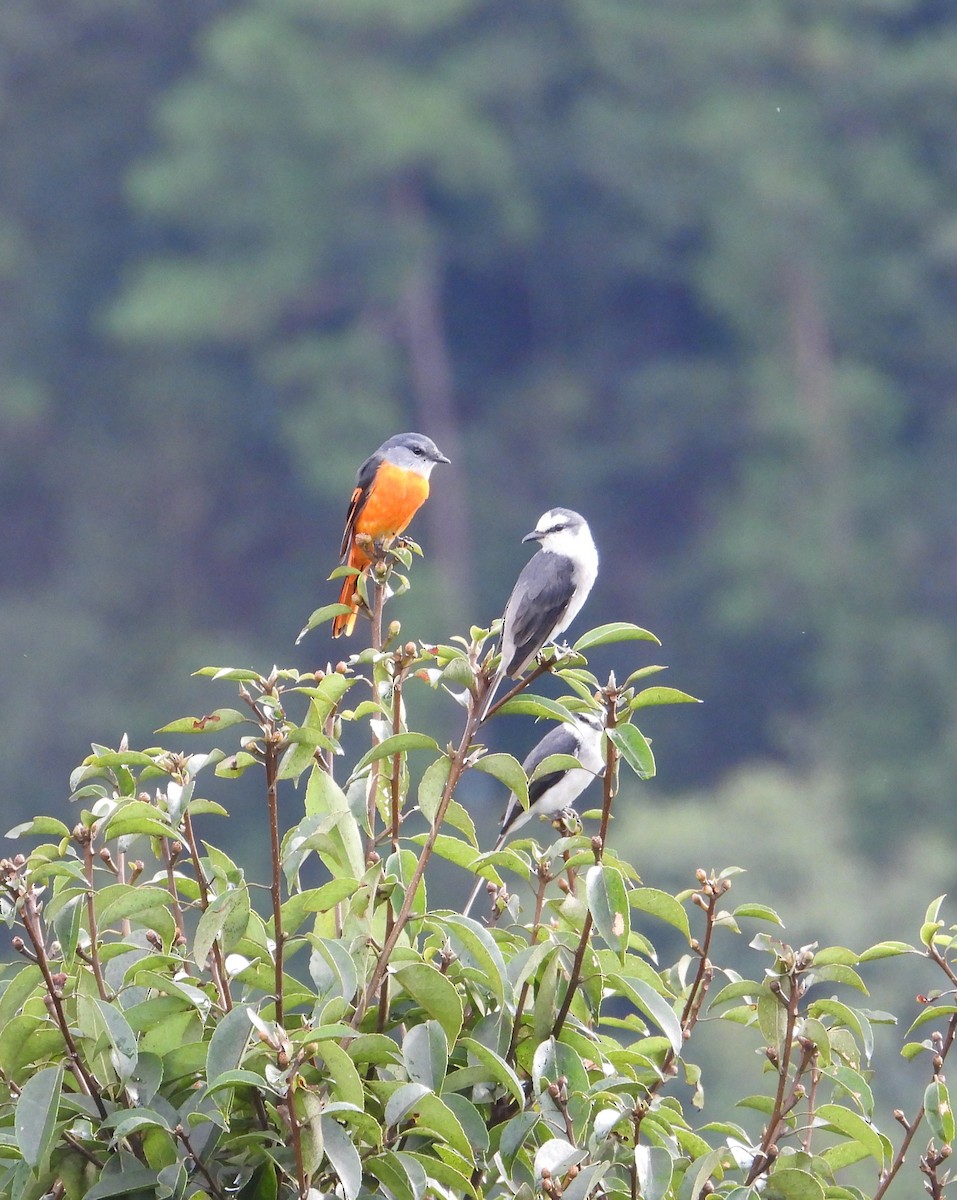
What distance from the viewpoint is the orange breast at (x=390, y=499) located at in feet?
16.9

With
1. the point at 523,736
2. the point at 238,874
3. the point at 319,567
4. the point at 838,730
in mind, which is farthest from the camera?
the point at 319,567

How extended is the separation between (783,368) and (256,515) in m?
7.02

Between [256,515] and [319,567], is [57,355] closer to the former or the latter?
[256,515]

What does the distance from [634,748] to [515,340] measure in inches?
951

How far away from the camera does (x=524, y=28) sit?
87.9ft

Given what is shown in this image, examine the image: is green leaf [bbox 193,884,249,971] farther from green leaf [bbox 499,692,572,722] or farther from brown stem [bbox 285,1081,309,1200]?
green leaf [bbox 499,692,572,722]

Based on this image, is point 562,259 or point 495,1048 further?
point 562,259

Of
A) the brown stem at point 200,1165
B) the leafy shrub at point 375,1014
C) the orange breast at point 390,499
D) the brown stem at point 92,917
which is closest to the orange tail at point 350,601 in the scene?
the orange breast at point 390,499

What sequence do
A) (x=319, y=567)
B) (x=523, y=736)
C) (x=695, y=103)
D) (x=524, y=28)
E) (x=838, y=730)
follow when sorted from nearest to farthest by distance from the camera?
(x=523, y=736), (x=838, y=730), (x=319, y=567), (x=695, y=103), (x=524, y=28)

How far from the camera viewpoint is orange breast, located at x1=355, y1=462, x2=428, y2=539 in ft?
16.9

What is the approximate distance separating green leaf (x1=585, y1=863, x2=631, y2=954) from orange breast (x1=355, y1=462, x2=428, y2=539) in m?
3.22

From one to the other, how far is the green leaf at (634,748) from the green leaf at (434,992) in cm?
29

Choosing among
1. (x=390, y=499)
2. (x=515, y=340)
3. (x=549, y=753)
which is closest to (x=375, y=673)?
(x=549, y=753)

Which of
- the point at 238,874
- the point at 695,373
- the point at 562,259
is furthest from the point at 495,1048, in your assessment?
the point at 562,259
